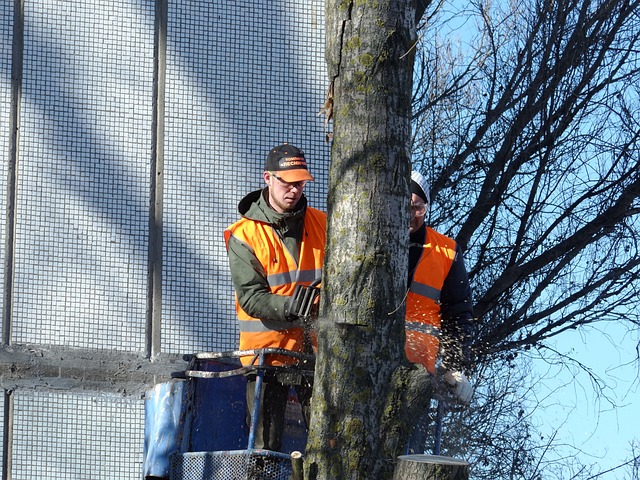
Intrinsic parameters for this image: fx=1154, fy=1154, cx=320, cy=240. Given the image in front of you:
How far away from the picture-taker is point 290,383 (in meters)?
4.83

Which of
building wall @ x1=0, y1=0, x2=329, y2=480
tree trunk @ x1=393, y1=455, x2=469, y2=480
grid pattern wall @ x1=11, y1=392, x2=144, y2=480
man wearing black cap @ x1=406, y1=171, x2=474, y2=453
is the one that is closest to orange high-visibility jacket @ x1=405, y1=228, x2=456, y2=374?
man wearing black cap @ x1=406, y1=171, x2=474, y2=453

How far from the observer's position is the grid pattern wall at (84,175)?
6.40 m

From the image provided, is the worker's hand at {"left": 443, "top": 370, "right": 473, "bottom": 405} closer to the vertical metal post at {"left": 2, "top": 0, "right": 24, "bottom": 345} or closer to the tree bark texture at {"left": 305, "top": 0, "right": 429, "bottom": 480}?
the tree bark texture at {"left": 305, "top": 0, "right": 429, "bottom": 480}

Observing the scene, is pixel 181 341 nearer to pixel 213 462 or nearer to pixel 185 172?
pixel 185 172

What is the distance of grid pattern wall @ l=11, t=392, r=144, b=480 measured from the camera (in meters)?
6.27

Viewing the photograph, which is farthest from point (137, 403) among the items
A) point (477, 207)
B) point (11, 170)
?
point (477, 207)

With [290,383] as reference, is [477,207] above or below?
above

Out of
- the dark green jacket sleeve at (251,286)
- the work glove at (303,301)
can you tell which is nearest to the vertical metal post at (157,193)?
the dark green jacket sleeve at (251,286)

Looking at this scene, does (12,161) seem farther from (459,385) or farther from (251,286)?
(459,385)

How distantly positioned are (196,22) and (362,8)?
235 centimetres

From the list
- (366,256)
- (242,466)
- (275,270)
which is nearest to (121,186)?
(275,270)

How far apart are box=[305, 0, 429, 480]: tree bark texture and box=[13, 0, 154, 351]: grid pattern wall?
2.22m

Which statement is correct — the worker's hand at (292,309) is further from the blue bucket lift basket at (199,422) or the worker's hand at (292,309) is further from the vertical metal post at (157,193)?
the vertical metal post at (157,193)

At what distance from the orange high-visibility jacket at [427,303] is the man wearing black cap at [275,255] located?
0.51m
